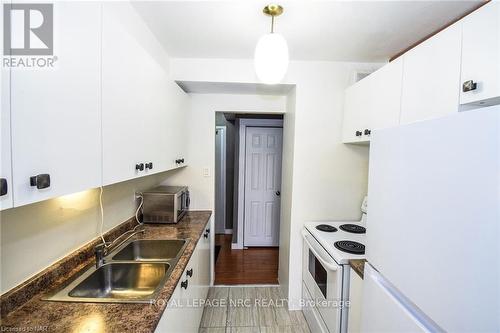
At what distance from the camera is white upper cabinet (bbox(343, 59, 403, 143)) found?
1509 millimetres

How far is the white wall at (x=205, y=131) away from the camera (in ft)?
8.47

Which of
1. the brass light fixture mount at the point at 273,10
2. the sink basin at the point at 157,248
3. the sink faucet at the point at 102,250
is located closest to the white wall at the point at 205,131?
the sink basin at the point at 157,248

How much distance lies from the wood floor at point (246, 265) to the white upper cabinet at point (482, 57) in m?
2.61

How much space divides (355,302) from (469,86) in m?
1.27

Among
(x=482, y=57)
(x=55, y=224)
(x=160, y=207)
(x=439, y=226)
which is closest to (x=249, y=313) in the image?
(x=160, y=207)

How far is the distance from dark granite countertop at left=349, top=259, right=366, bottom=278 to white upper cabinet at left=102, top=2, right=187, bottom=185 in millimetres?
1399

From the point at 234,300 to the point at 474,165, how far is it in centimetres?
248

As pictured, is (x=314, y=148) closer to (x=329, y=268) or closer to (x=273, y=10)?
(x=329, y=268)

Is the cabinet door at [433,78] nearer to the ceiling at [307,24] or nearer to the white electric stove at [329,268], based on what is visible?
the ceiling at [307,24]

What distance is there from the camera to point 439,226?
704 mm

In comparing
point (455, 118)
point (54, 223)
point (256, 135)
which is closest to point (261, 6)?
point (455, 118)

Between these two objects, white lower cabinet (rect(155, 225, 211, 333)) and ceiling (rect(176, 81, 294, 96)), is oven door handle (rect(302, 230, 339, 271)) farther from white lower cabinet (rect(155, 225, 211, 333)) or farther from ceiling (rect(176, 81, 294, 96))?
ceiling (rect(176, 81, 294, 96))

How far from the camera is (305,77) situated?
2227 millimetres

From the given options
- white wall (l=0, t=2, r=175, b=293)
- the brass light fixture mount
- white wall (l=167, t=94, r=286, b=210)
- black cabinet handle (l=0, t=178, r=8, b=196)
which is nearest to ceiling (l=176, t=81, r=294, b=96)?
white wall (l=167, t=94, r=286, b=210)
